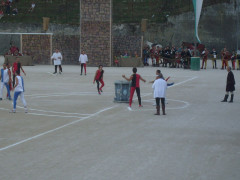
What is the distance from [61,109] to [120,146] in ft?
23.3

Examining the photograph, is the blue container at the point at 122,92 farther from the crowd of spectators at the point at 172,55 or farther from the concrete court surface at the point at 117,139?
the crowd of spectators at the point at 172,55

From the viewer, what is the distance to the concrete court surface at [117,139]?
10688 mm

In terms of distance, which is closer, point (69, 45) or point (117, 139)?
point (117, 139)

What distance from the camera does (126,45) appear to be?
148 feet

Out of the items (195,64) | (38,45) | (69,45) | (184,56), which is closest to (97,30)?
(69,45)

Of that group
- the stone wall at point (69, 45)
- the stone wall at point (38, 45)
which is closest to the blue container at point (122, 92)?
the stone wall at point (69, 45)

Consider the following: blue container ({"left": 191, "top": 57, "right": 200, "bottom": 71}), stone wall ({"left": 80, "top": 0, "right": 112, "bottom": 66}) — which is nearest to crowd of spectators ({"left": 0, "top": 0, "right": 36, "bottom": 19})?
stone wall ({"left": 80, "top": 0, "right": 112, "bottom": 66})

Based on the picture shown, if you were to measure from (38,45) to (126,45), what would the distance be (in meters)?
7.93

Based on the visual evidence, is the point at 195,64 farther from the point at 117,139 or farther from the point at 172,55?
the point at 117,139

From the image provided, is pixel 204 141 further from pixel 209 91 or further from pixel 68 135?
pixel 209 91

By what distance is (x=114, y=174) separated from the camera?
1039cm

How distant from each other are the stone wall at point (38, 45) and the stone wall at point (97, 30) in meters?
3.66

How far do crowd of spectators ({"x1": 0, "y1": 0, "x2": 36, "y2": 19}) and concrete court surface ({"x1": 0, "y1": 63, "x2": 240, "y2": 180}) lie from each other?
35.7m

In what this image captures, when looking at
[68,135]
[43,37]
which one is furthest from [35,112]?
[43,37]
